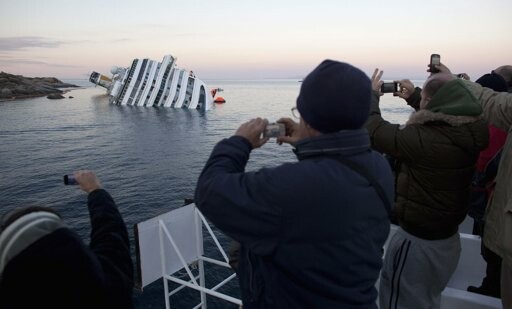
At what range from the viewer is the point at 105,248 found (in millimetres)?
1914

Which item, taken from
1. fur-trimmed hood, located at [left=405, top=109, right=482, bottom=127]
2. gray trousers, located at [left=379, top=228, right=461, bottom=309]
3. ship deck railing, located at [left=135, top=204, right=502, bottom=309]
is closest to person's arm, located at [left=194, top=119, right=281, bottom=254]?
fur-trimmed hood, located at [left=405, top=109, right=482, bottom=127]

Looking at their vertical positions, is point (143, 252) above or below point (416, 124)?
below

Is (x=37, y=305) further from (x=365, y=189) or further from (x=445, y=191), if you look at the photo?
(x=445, y=191)

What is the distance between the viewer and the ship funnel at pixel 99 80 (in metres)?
69.1

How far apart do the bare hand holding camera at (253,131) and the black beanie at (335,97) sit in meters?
0.26

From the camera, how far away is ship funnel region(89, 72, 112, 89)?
227 feet

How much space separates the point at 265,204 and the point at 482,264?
4.20 meters

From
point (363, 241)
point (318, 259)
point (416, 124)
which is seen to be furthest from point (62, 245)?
point (416, 124)

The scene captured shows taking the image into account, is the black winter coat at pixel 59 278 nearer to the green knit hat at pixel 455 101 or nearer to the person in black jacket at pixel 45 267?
the person in black jacket at pixel 45 267

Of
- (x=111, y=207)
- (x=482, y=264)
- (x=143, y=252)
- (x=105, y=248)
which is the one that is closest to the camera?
(x=105, y=248)

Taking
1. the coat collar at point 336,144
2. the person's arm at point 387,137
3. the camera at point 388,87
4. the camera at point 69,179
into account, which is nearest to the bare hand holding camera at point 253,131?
the coat collar at point 336,144

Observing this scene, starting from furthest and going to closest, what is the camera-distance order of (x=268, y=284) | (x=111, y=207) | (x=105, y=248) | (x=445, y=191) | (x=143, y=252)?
(x=143, y=252) < (x=445, y=191) < (x=111, y=207) < (x=105, y=248) < (x=268, y=284)

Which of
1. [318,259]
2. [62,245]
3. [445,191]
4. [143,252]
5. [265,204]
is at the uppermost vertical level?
[265,204]

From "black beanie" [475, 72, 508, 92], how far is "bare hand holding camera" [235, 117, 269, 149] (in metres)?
3.52
